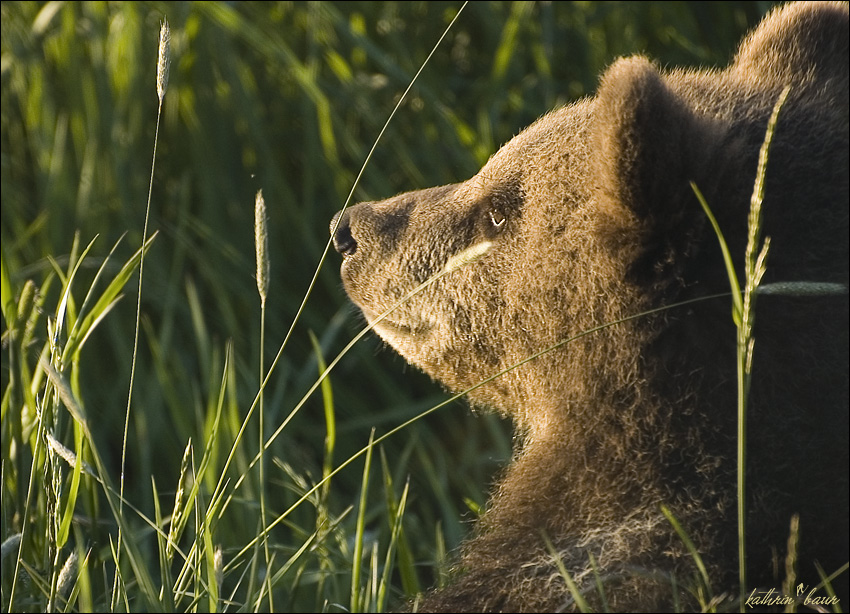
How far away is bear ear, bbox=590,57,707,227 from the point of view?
211 cm

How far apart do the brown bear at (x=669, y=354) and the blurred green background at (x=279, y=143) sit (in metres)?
1.60

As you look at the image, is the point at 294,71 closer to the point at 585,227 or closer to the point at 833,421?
the point at 585,227

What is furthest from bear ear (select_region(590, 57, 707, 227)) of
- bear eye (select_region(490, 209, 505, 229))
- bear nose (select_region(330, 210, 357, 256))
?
bear nose (select_region(330, 210, 357, 256))

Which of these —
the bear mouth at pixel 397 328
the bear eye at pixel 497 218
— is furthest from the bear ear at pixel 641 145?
the bear mouth at pixel 397 328

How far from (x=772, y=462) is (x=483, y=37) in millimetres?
2873

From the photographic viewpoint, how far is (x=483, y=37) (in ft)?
15.1

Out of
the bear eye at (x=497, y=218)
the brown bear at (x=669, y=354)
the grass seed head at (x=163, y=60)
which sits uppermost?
the grass seed head at (x=163, y=60)

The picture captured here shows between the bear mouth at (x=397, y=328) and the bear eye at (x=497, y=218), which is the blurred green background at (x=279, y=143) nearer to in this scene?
the bear mouth at (x=397, y=328)

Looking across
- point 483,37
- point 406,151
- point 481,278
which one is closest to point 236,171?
point 406,151

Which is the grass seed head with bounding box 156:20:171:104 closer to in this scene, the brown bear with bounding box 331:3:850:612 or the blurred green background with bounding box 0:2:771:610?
the brown bear with bounding box 331:3:850:612

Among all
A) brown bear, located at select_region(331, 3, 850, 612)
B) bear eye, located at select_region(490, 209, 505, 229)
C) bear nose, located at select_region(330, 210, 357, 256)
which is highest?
bear nose, located at select_region(330, 210, 357, 256)

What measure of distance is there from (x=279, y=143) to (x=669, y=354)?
8.55 feet

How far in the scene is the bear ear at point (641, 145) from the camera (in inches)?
82.9

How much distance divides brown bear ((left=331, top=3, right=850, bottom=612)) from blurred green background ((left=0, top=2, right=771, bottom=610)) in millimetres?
1605
